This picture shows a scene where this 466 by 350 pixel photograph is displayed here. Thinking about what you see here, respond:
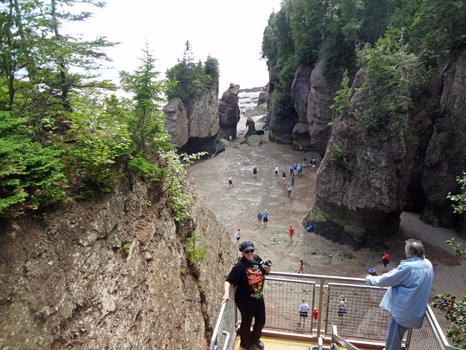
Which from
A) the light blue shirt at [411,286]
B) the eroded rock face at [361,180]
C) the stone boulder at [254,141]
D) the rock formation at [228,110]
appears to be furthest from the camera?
the rock formation at [228,110]

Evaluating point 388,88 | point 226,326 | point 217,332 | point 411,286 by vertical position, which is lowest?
point 226,326

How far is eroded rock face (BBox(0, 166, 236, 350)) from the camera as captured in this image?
371 centimetres

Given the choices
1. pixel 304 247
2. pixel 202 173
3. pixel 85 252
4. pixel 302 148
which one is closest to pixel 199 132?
pixel 202 173

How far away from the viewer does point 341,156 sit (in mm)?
18562

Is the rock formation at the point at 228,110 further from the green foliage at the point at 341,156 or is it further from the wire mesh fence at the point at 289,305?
the wire mesh fence at the point at 289,305

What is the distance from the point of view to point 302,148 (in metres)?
38.5

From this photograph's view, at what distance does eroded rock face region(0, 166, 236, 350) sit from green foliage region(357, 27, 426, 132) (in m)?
14.2

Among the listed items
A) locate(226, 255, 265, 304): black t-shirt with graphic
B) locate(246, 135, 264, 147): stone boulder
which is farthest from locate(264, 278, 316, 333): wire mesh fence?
locate(246, 135, 264, 147): stone boulder

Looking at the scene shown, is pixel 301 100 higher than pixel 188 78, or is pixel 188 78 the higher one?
pixel 188 78

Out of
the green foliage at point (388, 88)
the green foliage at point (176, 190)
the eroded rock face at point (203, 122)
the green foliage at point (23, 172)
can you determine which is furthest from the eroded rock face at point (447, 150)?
the eroded rock face at point (203, 122)

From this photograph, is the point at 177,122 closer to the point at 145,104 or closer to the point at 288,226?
the point at 288,226

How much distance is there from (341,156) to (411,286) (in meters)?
16.2

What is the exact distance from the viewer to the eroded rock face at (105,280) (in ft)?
12.2

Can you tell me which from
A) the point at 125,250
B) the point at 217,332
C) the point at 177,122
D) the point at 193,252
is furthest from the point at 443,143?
the point at 177,122
